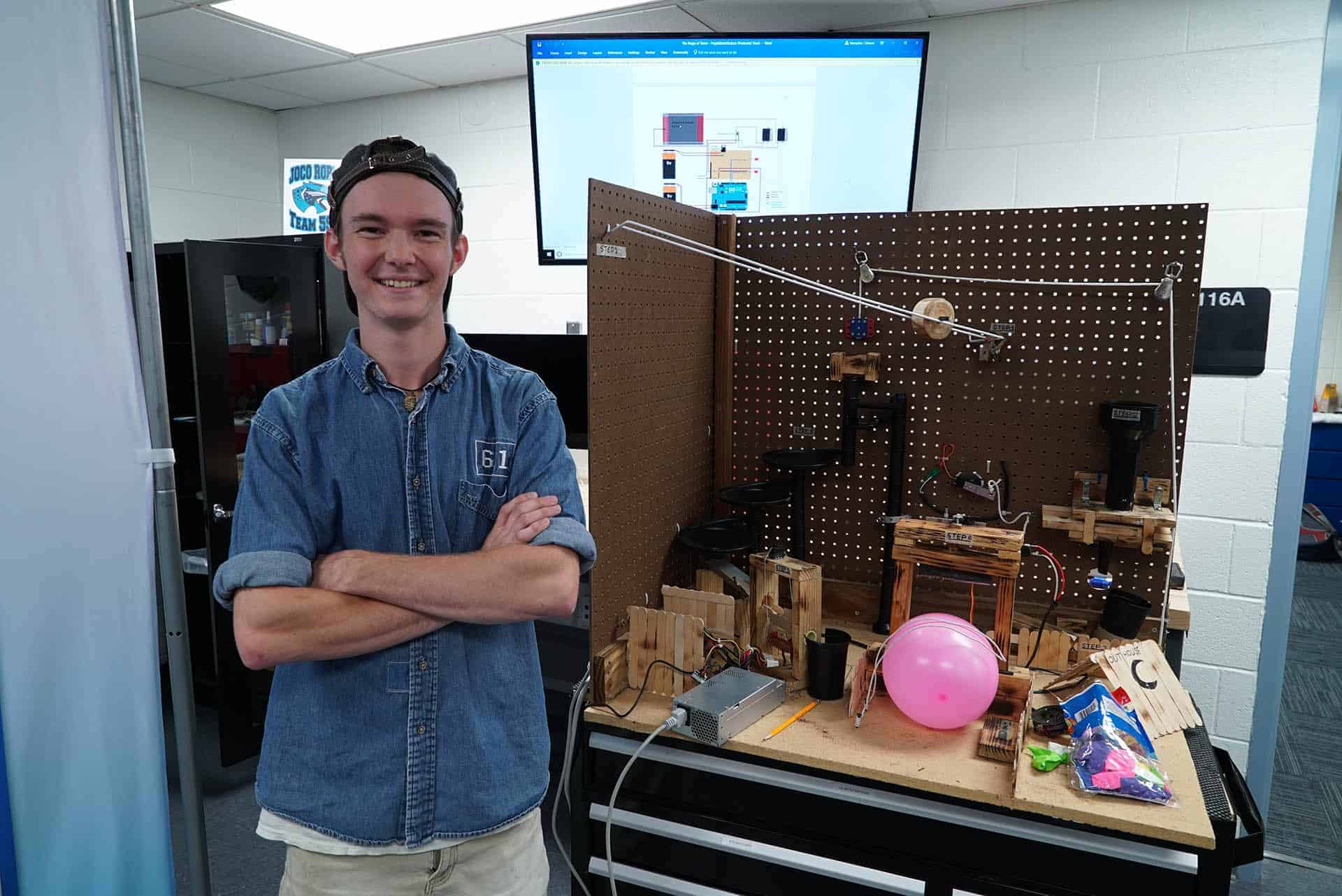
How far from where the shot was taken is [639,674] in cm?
154

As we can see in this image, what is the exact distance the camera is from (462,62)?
3295mm

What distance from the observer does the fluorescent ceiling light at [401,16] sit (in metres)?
2.78

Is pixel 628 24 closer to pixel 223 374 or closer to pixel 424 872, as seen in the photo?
pixel 223 374

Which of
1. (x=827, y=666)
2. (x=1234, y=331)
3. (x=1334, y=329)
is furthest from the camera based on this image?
(x=1334, y=329)

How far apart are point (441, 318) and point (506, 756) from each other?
2.11 ft

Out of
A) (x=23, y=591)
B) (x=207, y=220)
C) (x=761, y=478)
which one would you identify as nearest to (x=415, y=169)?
(x=23, y=591)

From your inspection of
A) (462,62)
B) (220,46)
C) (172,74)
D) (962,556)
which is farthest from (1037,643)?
(172,74)

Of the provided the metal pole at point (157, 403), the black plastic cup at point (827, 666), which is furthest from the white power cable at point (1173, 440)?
the metal pole at point (157, 403)

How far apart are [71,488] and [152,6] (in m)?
2.57

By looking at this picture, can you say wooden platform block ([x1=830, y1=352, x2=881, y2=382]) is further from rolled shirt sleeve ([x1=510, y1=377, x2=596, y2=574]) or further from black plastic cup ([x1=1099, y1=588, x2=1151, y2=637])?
Answer: rolled shirt sleeve ([x1=510, y1=377, x2=596, y2=574])

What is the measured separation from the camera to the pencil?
1.37 meters

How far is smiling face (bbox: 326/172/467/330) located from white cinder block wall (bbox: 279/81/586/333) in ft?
7.81

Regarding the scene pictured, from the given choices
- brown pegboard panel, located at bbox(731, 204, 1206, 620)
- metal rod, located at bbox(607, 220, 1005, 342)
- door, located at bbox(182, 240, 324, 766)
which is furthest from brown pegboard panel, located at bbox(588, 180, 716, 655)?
door, located at bbox(182, 240, 324, 766)

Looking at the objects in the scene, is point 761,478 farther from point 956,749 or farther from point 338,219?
point 338,219
